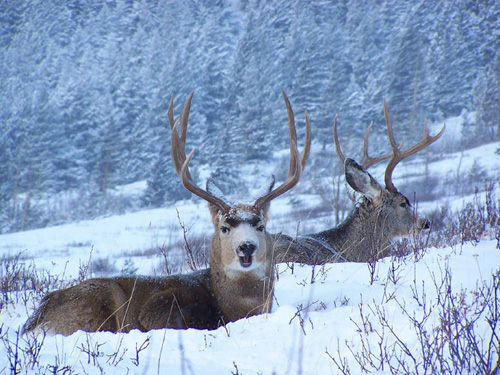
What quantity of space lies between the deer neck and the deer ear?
3.15 metres

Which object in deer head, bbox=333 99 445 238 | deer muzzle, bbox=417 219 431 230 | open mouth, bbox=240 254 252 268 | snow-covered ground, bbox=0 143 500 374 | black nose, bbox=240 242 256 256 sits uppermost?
Answer: deer head, bbox=333 99 445 238

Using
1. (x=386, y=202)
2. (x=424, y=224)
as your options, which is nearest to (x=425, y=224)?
(x=424, y=224)

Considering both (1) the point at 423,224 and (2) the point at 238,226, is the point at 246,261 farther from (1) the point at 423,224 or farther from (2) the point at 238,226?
(1) the point at 423,224

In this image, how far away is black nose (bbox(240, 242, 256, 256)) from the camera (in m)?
4.45

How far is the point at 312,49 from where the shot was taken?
55938 mm

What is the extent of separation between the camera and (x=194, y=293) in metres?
4.63

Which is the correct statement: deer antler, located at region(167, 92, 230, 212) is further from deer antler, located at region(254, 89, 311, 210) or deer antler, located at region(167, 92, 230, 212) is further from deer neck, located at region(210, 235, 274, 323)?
deer neck, located at region(210, 235, 274, 323)

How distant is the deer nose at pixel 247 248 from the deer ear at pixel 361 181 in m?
3.40

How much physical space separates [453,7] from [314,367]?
64252mm

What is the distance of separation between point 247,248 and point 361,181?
3.68 metres

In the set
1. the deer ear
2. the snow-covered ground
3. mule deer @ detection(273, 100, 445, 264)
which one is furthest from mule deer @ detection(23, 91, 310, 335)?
the deer ear

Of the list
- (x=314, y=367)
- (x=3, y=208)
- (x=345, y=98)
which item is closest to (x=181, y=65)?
(x=345, y=98)

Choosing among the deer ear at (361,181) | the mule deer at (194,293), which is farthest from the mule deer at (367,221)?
the mule deer at (194,293)

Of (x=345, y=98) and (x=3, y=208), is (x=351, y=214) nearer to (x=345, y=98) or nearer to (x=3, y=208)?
(x=3, y=208)
